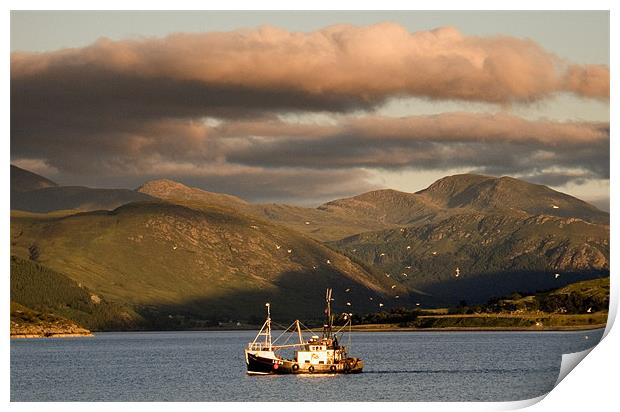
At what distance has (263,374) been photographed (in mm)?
116938

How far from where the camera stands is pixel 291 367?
373ft

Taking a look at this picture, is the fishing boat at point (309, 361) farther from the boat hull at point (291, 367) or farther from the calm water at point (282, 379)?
the calm water at point (282, 379)

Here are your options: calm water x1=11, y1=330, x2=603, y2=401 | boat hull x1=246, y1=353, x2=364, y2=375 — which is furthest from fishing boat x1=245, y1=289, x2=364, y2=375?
calm water x1=11, y1=330, x2=603, y2=401

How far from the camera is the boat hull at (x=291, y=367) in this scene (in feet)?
374

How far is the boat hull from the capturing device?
113875mm
